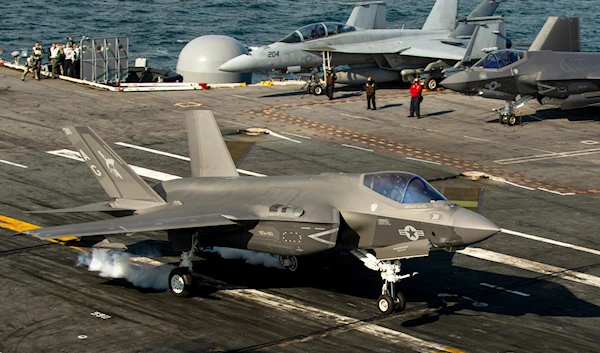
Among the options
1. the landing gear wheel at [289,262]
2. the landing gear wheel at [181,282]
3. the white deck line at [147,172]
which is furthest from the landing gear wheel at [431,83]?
the landing gear wheel at [181,282]

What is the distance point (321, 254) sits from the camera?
78.3ft

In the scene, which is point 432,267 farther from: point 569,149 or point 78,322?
point 569,149

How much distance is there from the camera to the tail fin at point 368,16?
53.7 metres

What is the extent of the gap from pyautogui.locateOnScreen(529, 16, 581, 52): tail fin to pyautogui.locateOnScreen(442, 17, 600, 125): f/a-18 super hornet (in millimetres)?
1670

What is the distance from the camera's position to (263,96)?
48094 millimetres

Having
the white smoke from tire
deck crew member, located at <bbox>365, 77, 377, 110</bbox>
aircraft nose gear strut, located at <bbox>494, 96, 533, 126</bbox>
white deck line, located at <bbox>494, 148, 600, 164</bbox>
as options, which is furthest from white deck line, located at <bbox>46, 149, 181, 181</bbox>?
aircraft nose gear strut, located at <bbox>494, 96, 533, 126</bbox>

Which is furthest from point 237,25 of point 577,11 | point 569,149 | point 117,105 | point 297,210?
point 297,210

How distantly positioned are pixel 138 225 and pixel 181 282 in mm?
1710

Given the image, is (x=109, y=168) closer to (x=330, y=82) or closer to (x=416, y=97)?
(x=416, y=97)

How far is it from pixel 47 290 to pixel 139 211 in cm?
286

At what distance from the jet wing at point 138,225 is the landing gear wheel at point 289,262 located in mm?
3116

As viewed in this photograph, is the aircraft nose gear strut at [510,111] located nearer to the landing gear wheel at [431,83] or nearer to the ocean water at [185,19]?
the landing gear wheel at [431,83]

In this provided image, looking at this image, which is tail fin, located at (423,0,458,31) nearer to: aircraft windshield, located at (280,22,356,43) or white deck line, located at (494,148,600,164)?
aircraft windshield, located at (280,22,356,43)

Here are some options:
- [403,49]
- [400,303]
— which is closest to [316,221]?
[400,303]
